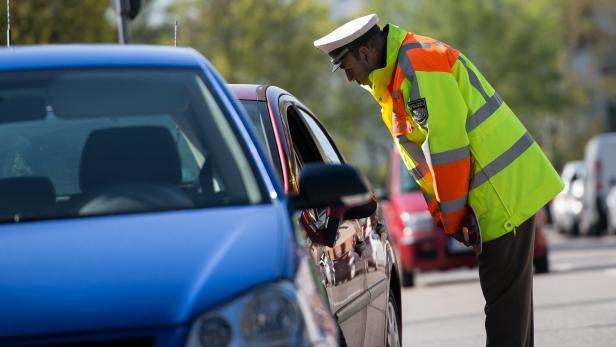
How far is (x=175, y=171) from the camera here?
5281 mm

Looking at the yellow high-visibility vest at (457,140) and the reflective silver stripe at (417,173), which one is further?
the reflective silver stripe at (417,173)

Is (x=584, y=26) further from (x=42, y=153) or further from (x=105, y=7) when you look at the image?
(x=42, y=153)

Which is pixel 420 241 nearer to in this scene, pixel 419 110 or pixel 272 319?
pixel 419 110

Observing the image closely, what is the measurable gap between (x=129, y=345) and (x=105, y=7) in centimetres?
2063

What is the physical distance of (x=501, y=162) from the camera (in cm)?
692

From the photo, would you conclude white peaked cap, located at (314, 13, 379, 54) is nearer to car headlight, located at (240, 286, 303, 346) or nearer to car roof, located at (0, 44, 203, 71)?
car roof, located at (0, 44, 203, 71)

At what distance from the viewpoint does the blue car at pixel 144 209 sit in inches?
167

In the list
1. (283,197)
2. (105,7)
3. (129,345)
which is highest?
(105,7)

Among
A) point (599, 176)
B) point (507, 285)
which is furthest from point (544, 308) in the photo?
point (599, 176)

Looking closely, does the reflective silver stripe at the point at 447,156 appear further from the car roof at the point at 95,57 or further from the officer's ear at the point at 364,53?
the car roof at the point at 95,57

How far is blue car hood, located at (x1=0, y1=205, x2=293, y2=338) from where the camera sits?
4.25 m

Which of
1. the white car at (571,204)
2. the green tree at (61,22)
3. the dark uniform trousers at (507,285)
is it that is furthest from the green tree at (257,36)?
the dark uniform trousers at (507,285)

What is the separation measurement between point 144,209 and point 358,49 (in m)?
2.21

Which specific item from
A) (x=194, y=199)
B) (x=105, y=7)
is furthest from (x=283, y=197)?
(x=105, y=7)
